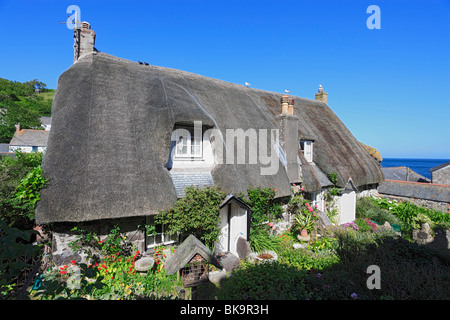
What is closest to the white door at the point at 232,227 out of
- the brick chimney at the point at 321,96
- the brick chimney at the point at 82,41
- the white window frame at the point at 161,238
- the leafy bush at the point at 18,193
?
the white window frame at the point at 161,238

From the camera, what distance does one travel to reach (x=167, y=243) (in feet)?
21.9

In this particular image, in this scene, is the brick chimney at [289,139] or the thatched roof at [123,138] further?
the brick chimney at [289,139]

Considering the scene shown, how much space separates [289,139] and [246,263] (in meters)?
5.78

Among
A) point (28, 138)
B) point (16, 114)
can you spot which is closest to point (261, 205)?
point (28, 138)

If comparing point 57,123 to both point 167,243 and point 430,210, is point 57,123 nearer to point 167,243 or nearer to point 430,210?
point 167,243

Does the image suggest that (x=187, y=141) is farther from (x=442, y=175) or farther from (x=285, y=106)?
(x=442, y=175)

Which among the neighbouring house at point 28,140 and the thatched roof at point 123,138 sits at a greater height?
the neighbouring house at point 28,140

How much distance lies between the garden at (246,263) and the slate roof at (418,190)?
11.4 metres

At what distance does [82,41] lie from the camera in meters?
8.65

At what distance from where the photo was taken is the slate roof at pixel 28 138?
36.9 meters

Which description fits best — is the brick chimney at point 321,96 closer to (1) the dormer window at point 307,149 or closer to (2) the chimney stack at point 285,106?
(1) the dormer window at point 307,149

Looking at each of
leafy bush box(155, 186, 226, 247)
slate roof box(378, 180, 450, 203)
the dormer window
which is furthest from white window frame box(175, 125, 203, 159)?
slate roof box(378, 180, 450, 203)
